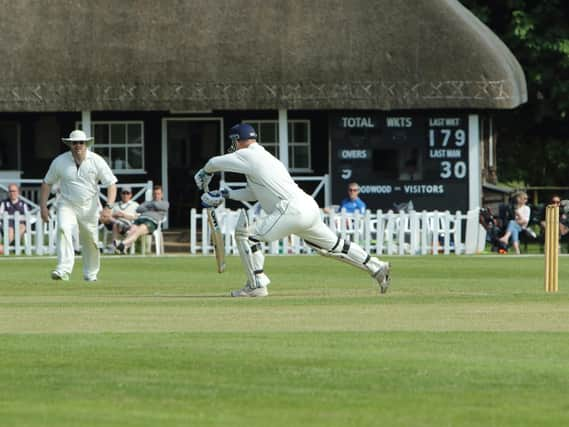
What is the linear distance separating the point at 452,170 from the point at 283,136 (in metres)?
3.58

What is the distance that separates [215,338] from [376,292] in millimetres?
5645

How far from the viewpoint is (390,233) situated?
29938 mm

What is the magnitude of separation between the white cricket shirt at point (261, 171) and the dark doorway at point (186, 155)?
18.7 metres

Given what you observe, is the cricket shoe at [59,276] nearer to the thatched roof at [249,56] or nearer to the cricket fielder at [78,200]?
the cricket fielder at [78,200]

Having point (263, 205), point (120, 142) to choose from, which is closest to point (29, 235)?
point (120, 142)

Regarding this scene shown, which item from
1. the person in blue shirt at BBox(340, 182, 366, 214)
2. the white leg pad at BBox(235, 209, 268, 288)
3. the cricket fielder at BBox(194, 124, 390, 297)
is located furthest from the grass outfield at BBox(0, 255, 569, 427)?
the person in blue shirt at BBox(340, 182, 366, 214)

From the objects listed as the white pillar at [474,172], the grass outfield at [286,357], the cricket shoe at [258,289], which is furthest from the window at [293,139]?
the cricket shoe at [258,289]

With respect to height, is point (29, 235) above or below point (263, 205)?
below

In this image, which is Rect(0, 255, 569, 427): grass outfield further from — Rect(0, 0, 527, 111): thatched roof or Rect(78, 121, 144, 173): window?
Rect(78, 121, 144, 173): window

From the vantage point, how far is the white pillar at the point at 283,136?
111ft

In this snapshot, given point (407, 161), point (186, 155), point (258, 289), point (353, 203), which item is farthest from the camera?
point (186, 155)

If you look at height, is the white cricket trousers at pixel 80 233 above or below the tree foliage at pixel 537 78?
below

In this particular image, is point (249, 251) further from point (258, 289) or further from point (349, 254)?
point (349, 254)

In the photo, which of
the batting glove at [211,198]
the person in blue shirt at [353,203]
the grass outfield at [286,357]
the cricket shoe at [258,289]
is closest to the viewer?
the grass outfield at [286,357]
